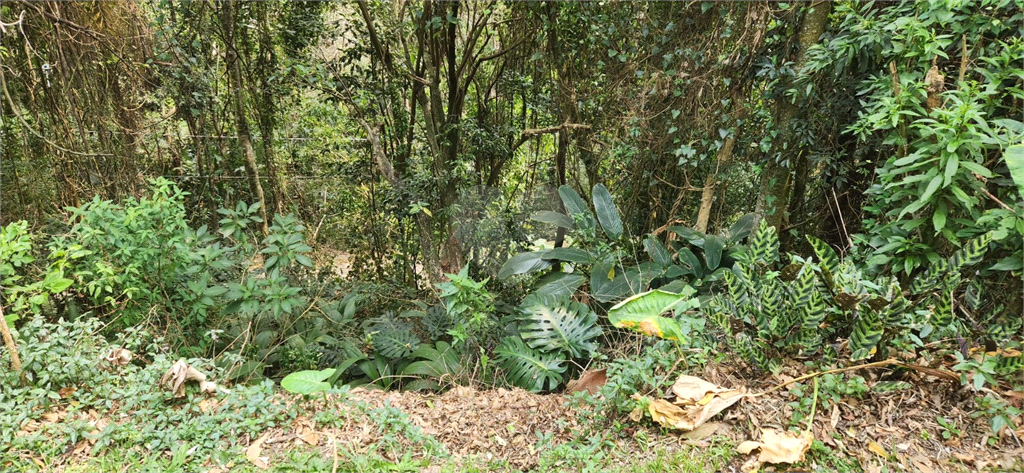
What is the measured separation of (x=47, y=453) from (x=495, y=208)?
11.1ft

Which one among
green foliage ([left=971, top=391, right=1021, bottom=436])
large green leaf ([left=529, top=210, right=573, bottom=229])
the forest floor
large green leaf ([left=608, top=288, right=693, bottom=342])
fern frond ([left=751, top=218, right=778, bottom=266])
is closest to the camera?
green foliage ([left=971, top=391, right=1021, bottom=436])

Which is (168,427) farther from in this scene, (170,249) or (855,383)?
(855,383)

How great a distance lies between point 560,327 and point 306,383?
58.5 inches

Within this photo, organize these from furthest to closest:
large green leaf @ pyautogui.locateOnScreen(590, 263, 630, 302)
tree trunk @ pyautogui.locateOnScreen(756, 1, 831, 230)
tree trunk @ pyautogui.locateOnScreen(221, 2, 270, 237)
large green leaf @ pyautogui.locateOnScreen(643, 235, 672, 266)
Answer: tree trunk @ pyautogui.locateOnScreen(221, 2, 270, 237), large green leaf @ pyautogui.locateOnScreen(643, 235, 672, 266), large green leaf @ pyautogui.locateOnScreen(590, 263, 630, 302), tree trunk @ pyautogui.locateOnScreen(756, 1, 831, 230)

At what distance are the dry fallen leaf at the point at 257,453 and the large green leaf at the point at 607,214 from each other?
253cm

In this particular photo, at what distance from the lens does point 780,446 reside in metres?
1.70

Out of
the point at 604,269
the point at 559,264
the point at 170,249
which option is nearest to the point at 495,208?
the point at 559,264

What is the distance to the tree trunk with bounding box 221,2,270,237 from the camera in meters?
4.50

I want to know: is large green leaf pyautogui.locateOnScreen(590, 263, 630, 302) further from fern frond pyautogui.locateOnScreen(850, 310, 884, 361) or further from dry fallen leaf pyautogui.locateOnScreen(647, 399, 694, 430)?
fern frond pyautogui.locateOnScreen(850, 310, 884, 361)

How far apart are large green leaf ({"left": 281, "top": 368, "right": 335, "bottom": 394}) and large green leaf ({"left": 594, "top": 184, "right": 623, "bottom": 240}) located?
89.0 inches

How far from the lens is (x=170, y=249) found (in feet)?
9.84

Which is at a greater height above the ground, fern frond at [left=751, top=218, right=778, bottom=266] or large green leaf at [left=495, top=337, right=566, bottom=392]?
fern frond at [left=751, top=218, right=778, bottom=266]

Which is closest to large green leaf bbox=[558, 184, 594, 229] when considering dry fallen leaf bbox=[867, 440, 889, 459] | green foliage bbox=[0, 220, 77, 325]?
dry fallen leaf bbox=[867, 440, 889, 459]

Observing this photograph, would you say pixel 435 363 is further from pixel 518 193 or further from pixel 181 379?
pixel 518 193
